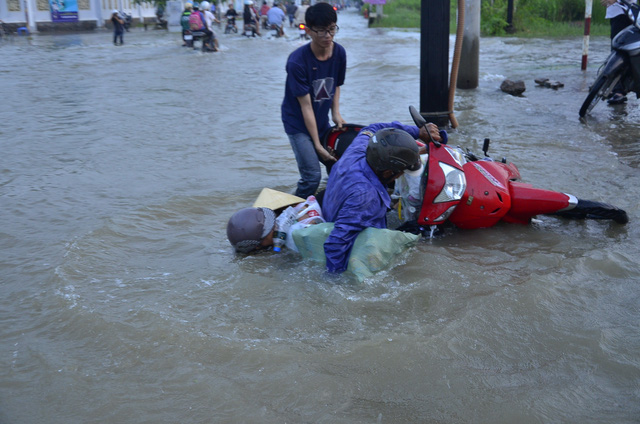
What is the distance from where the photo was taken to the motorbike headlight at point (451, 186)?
4145 mm

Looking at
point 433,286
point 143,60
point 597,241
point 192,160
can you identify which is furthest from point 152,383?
point 143,60

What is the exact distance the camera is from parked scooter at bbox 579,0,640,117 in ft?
26.2

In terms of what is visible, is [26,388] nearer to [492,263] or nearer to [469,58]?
[492,263]

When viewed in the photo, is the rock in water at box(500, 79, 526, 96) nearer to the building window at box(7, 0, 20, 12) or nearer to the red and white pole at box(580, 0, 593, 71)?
the red and white pole at box(580, 0, 593, 71)

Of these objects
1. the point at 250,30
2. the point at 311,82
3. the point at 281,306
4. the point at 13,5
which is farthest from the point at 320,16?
the point at 13,5

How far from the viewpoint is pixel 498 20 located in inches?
805

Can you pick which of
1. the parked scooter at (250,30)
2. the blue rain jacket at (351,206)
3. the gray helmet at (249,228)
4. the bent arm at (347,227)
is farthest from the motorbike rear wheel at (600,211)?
the parked scooter at (250,30)

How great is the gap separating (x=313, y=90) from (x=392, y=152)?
1239 mm

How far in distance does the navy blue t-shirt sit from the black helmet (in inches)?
40.8

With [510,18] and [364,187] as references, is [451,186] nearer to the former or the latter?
[364,187]

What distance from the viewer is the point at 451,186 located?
164 inches

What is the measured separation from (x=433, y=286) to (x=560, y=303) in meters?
0.72

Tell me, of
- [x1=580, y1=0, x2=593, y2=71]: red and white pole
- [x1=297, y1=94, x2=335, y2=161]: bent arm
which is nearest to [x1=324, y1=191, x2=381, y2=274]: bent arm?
[x1=297, y1=94, x2=335, y2=161]: bent arm

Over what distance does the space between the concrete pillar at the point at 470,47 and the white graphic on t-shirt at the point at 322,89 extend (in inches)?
253
